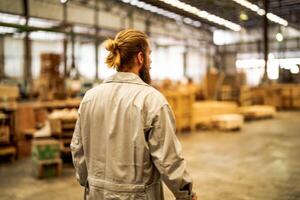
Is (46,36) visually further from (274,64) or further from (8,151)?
(8,151)

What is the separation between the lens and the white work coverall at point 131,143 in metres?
1.91

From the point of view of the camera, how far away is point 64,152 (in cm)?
753

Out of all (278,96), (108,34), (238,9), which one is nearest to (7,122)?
(238,9)

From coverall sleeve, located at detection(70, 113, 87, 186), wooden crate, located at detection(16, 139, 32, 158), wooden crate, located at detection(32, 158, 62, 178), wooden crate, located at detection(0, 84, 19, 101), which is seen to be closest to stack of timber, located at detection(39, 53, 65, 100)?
wooden crate, located at detection(0, 84, 19, 101)

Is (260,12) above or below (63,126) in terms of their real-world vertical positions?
above

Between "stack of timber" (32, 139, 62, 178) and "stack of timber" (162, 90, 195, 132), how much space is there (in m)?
5.18

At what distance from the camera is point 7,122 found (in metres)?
7.88

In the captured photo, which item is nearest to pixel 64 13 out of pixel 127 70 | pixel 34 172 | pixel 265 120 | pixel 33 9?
pixel 33 9

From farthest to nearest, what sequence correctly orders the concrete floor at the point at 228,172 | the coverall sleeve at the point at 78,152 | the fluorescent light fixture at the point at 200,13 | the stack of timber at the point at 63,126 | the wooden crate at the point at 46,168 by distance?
the stack of timber at the point at 63,126 → the wooden crate at the point at 46,168 → the concrete floor at the point at 228,172 → the fluorescent light fixture at the point at 200,13 → the coverall sleeve at the point at 78,152

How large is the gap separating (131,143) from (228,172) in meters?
4.83

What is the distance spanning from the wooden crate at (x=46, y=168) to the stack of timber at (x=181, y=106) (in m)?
5.22

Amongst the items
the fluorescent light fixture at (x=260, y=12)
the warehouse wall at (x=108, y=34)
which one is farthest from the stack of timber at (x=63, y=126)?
the warehouse wall at (x=108, y=34)

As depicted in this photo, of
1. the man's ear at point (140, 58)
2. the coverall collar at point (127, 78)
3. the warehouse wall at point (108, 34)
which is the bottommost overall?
the coverall collar at point (127, 78)

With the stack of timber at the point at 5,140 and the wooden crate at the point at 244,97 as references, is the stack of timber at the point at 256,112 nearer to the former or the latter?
the wooden crate at the point at 244,97
